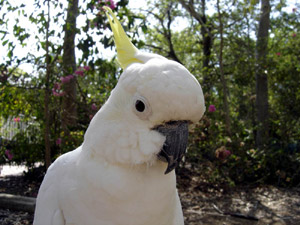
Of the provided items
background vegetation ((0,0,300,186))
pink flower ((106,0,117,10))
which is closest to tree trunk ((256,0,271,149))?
background vegetation ((0,0,300,186))

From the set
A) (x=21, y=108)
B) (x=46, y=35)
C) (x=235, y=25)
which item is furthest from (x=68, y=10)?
(x=235, y=25)

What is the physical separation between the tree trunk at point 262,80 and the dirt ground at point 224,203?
3.30 feet

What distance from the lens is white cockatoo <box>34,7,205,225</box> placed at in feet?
4.01

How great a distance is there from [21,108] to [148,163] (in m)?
3.28

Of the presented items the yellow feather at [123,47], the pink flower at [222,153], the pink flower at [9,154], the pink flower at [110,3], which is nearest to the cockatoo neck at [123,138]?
the yellow feather at [123,47]

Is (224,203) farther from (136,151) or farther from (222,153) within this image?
(136,151)

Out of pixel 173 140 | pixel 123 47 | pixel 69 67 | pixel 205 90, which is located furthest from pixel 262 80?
pixel 173 140

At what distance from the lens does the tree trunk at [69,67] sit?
136 inches

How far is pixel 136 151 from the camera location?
128cm

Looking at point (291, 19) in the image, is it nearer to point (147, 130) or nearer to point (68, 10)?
point (68, 10)

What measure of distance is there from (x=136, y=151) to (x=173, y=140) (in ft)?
0.56

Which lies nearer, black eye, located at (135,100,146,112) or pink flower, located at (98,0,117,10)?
black eye, located at (135,100,146,112)

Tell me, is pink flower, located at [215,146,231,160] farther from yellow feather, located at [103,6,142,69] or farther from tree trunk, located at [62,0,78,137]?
yellow feather, located at [103,6,142,69]

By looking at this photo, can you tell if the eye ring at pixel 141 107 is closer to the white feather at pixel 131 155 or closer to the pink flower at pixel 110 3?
the white feather at pixel 131 155
